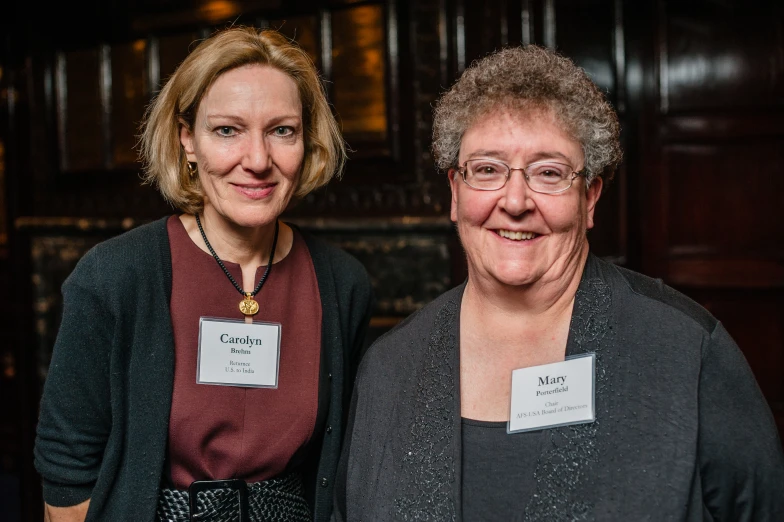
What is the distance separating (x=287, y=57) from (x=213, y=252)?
52cm

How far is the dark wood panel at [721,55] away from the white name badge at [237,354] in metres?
2.52

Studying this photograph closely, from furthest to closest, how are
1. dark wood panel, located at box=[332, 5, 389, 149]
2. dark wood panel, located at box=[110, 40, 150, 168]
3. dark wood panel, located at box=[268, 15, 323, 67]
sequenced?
1. dark wood panel, located at box=[110, 40, 150, 168]
2. dark wood panel, located at box=[268, 15, 323, 67]
3. dark wood panel, located at box=[332, 5, 389, 149]

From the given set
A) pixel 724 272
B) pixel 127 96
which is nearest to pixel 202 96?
pixel 127 96

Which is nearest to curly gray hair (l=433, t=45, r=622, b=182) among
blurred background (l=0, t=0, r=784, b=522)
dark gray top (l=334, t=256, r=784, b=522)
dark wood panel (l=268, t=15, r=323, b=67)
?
dark gray top (l=334, t=256, r=784, b=522)

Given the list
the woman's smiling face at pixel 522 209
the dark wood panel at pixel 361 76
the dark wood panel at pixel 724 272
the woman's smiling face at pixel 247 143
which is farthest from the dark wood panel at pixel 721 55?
the woman's smiling face at pixel 247 143

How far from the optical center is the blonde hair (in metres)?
1.94

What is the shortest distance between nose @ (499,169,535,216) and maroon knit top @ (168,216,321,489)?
70 cm

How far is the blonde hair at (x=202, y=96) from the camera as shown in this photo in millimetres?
1936

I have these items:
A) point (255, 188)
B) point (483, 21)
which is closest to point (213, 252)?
point (255, 188)

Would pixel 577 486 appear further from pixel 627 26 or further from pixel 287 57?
pixel 627 26

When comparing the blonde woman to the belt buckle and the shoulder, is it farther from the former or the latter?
the shoulder

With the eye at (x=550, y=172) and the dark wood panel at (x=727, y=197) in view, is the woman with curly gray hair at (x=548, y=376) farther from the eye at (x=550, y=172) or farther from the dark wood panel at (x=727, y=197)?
the dark wood panel at (x=727, y=197)

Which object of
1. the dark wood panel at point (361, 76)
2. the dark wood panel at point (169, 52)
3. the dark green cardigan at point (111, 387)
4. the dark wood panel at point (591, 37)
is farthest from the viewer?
the dark wood panel at point (169, 52)

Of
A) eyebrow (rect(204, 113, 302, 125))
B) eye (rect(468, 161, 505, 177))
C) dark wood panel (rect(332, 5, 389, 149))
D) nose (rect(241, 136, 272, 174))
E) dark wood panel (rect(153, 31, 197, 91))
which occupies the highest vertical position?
dark wood panel (rect(153, 31, 197, 91))
